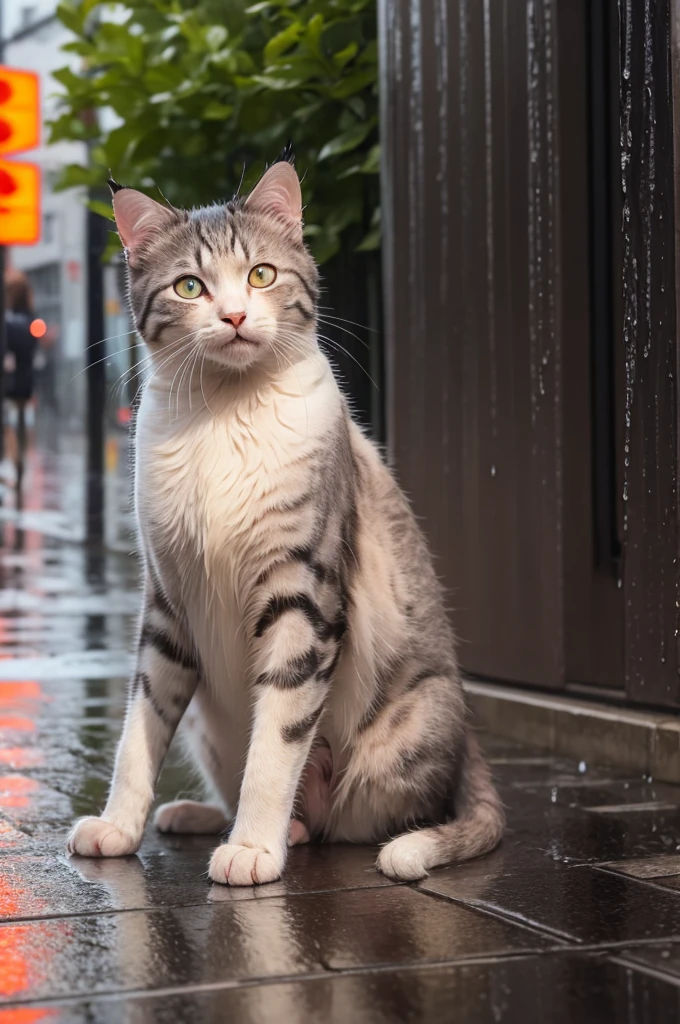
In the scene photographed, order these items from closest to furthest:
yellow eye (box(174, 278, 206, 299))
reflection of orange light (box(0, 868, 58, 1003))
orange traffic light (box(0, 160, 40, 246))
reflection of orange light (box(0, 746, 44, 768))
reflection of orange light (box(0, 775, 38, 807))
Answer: reflection of orange light (box(0, 868, 58, 1003)) < yellow eye (box(174, 278, 206, 299)) < reflection of orange light (box(0, 775, 38, 807)) < reflection of orange light (box(0, 746, 44, 768)) < orange traffic light (box(0, 160, 40, 246))

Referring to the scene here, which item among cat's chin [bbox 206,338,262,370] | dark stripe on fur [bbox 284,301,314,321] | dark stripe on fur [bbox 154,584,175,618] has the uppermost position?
dark stripe on fur [bbox 284,301,314,321]

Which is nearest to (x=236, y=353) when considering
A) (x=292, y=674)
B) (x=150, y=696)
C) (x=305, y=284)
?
(x=305, y=284)

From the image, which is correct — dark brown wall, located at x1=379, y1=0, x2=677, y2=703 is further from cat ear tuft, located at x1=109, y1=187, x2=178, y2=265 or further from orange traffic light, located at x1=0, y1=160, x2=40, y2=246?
orange traffic light, located at x1=0, y1=160, x2=40, y2=246

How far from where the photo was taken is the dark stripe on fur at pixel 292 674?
2.73 metres

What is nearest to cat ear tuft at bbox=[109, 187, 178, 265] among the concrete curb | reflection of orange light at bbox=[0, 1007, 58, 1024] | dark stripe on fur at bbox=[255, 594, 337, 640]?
dark stripe on fur at bbox=[255, 594, 337, 640]

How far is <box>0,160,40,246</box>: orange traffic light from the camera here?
13000 mm

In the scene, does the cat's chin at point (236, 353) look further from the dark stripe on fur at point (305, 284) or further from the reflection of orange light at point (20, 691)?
the reflection of orange light at point (20, 691)

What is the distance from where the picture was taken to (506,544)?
4512mm

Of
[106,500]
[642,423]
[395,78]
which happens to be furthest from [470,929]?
[106,500]

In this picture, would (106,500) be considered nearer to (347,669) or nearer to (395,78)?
(395,78)

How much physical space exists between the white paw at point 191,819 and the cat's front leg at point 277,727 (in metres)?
0.50

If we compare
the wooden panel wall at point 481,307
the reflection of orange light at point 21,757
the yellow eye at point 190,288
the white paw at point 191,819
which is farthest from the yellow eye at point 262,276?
the reflection of orange light at point 21,757

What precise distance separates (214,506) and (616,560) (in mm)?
1839

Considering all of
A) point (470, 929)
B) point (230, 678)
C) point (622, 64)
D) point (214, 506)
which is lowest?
point (470, 929)
